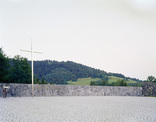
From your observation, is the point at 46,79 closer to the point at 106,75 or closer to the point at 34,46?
the point at 106,75

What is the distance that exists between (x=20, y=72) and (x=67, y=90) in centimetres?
2590

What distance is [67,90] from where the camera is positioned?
23250 mm

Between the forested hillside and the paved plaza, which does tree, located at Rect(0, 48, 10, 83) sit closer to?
the forested hillside

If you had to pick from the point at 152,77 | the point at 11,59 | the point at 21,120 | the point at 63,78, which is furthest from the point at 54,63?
the point at 21,120

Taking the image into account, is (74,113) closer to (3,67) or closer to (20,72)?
(3,67)

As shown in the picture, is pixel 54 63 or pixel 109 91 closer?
pixel 109 91

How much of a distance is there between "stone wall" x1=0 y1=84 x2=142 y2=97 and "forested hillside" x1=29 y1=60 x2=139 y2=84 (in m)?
43.2

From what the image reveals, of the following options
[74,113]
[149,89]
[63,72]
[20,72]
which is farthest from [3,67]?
[74,113]

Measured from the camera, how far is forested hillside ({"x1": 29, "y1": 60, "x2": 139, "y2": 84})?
71312 millimetres

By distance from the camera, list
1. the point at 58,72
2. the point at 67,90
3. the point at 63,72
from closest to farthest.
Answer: the point at 67,90
the point at 58,72
the point at 63,72

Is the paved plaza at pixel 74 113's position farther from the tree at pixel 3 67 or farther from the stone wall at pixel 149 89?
the tree at pixel 3 67

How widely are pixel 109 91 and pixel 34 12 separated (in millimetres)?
13822

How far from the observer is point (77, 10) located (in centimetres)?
1795

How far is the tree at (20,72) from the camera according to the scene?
45.8 meters
